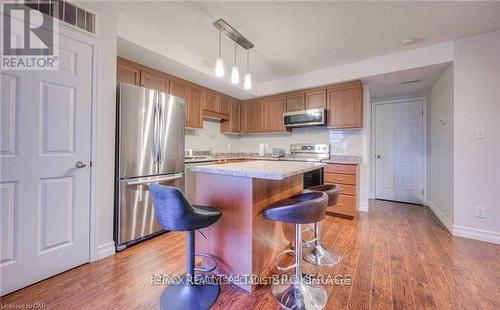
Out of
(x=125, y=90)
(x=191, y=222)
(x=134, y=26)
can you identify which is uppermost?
(x=134, y=26)

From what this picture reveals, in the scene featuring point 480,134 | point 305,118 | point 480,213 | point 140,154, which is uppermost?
point 305,118

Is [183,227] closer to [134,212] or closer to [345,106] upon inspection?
[134,212]

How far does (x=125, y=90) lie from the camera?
2.14m

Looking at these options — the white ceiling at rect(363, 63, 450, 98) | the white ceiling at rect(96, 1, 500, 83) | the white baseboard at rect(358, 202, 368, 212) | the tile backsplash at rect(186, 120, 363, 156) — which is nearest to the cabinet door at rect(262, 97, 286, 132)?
the tile backsplash at rect(186, 120, 363, 156)

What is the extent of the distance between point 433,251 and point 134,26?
13.5 ft

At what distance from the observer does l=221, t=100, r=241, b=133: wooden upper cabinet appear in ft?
14.9

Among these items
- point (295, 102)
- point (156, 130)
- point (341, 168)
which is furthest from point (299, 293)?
point (295, 102)

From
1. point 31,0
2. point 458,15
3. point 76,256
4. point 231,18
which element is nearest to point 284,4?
point 231,18

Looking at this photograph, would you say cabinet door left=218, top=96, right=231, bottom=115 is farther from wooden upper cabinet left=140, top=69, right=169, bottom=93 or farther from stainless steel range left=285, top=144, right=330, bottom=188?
stainless steel range left=285, top=144, right=330, bottom=188

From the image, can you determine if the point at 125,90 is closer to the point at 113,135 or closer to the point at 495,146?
the point at 113,135

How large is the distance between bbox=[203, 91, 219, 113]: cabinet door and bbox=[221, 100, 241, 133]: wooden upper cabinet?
1.58 feet

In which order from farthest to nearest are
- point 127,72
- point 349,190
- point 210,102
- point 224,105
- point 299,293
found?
point 224,105, point 210,102, point 349,190, point 127,72, point 299,293

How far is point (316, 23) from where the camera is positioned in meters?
2.29

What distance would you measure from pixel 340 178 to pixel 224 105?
2726 millimetres
